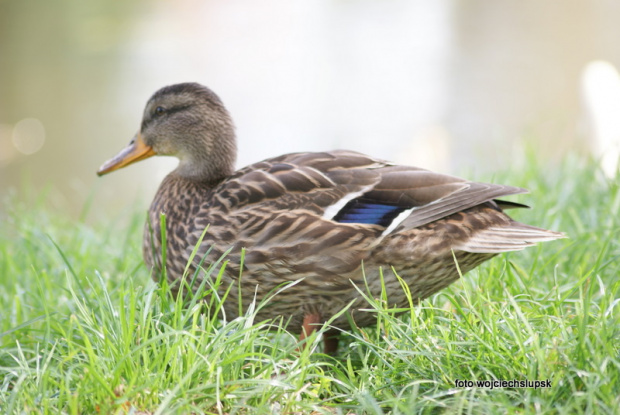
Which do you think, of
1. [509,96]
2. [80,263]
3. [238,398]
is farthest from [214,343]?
[509,96]

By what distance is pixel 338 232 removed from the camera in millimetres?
2879

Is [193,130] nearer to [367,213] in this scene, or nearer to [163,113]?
[163,113]

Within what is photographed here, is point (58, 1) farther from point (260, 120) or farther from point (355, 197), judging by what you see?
point (355, 197)

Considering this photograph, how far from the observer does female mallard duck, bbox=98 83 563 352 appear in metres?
2.85

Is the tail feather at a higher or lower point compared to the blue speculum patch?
lower

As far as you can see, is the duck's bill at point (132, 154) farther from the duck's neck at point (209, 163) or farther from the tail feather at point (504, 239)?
the tail feather at point (504, 239)

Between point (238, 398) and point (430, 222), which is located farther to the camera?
point (430, 222)

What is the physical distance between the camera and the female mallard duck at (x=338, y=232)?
2854 mm

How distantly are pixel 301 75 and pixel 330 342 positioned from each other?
939 cm

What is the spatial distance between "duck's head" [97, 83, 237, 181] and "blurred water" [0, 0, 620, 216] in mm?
3050

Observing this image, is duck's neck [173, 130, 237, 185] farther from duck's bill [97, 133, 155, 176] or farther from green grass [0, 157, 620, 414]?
green grass [0, 157, 620, 414]

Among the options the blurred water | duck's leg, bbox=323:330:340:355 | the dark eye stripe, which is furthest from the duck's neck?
the blurred water

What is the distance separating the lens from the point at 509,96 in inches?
407

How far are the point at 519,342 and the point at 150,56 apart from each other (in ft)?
38.2
